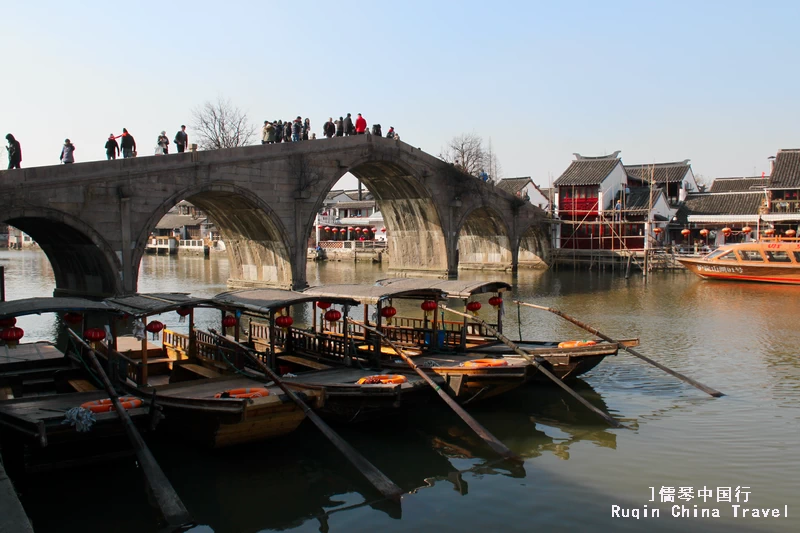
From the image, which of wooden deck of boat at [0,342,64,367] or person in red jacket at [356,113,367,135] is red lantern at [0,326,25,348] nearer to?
wooden deck of boat at [0,342,64,367]

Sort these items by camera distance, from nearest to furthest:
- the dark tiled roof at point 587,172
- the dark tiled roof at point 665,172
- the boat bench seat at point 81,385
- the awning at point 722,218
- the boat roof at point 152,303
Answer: the boat bench seat at point 81,385, the boat roof at point 152,303, the awning at point 722,218, the dark tiled roof at point 587,172, the dark tiled roof at point 665,172

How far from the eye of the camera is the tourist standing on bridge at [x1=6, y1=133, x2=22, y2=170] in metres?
18.0

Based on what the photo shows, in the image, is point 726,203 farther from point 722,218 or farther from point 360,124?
point 360,124

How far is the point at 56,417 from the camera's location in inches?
336

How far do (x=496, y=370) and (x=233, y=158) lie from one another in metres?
15.3

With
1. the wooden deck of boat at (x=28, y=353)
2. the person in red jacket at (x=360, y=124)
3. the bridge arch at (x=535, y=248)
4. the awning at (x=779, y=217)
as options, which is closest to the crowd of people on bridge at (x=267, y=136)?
the person in red jacket at (x=360, y=124)

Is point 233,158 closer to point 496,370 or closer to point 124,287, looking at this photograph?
point 124,287

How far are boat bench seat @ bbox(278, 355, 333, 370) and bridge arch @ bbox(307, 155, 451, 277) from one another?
18.0 m

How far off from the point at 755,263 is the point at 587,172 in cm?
1375

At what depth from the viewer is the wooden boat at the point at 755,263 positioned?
3125cm

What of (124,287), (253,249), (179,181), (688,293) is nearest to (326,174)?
(253,249)

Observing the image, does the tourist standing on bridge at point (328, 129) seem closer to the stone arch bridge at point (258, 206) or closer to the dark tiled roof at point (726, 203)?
the stone arch bridge at point (258, 206)

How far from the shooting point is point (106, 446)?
9148mm

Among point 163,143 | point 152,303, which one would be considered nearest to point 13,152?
point 163,143
